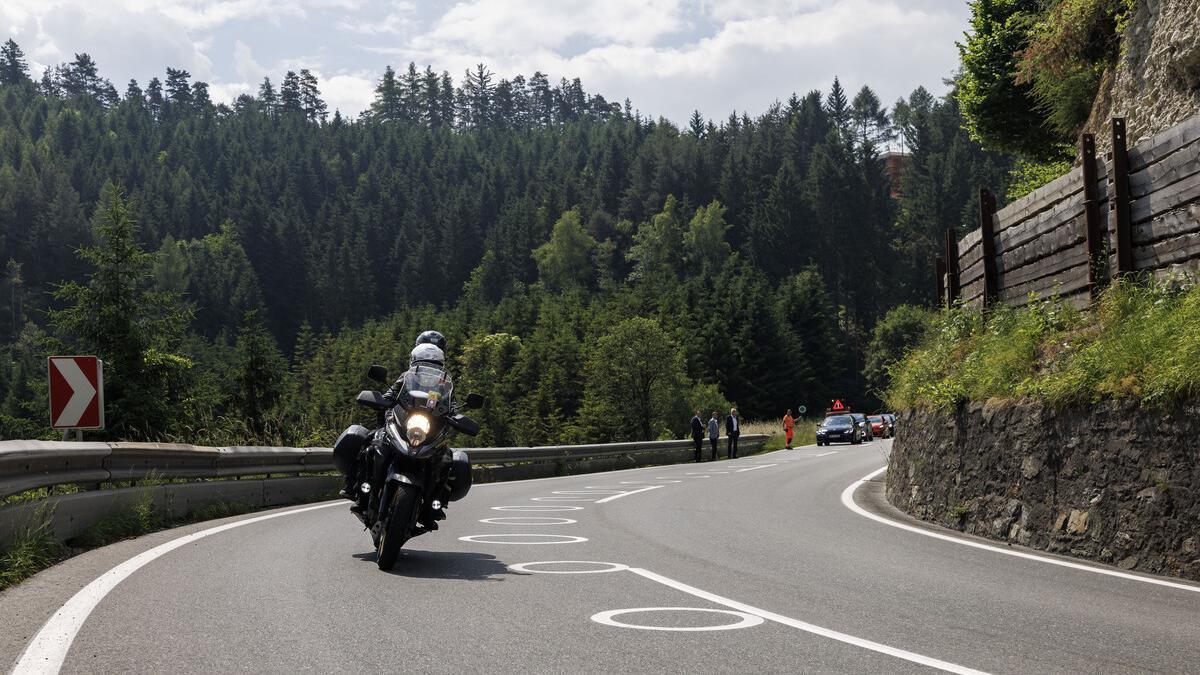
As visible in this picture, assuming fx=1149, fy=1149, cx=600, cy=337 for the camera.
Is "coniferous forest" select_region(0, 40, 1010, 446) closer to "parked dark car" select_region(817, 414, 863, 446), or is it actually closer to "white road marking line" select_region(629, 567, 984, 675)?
"white road marking line" select_region(629, 567, 984, 675)

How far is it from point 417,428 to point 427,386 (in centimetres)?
44

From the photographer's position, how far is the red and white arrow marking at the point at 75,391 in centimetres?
1129

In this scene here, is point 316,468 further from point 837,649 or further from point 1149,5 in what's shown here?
point 1149,5

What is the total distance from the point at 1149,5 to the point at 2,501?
16.9 m

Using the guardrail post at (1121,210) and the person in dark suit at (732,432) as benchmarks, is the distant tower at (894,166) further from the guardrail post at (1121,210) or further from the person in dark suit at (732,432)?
the guardrail post at (1121,210)

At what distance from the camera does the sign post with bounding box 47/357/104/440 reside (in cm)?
1123

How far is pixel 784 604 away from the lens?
675 centimetres

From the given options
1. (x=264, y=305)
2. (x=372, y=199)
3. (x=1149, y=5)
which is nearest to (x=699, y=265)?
(x=264, y=305)

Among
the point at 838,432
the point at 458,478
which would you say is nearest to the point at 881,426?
the point at 838,432

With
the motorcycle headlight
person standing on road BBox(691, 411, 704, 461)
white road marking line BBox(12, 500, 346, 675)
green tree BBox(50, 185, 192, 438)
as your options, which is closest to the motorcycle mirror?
the motorcycle headlight

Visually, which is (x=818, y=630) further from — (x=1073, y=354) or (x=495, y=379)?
(x=495, y=379)

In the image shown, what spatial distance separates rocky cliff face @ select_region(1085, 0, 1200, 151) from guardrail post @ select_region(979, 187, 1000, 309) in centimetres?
320

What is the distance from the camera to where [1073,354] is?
10.8 meters

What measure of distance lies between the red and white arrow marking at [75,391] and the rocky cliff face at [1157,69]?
1413 cm
